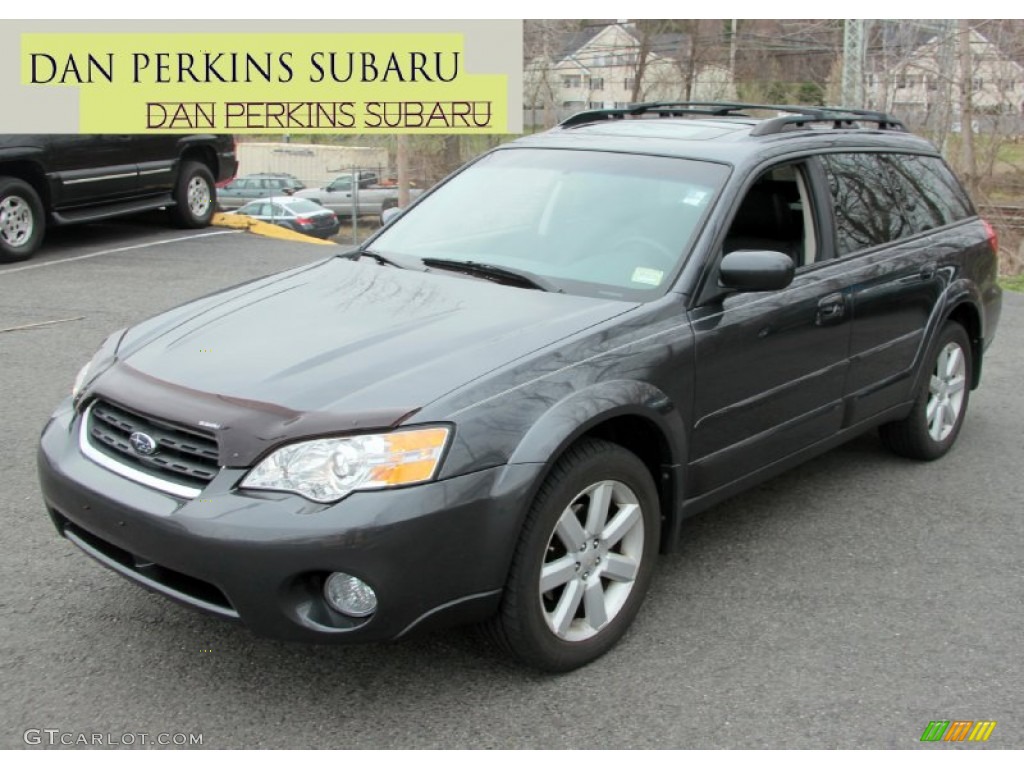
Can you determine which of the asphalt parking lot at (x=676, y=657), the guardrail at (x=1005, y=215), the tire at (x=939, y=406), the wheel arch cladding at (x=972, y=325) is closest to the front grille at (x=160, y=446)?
the asphalt parking lot at (x=676, y=657)

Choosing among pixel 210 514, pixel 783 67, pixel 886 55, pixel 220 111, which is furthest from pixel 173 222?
pixel 783 67

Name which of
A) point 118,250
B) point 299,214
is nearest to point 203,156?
point 118,250

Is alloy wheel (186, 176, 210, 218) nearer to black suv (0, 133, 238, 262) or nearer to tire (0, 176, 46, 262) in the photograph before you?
black suv (0, 133, 238, 262)

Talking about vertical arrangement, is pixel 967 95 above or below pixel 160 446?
above

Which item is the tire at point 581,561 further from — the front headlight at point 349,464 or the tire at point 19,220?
the tire at point 19,220

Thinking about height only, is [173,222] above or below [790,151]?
below

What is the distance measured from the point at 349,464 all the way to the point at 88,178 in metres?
9.34

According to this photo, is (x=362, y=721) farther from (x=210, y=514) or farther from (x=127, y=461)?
(x=127, y=461)

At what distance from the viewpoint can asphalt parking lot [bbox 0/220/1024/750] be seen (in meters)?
3.19

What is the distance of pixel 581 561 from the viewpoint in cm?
346

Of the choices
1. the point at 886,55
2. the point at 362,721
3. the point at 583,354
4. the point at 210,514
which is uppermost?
the point at 886,55

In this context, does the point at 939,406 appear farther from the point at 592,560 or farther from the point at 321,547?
the point at 321,547

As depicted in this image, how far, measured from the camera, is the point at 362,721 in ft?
10.5

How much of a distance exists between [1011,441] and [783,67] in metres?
37.7
